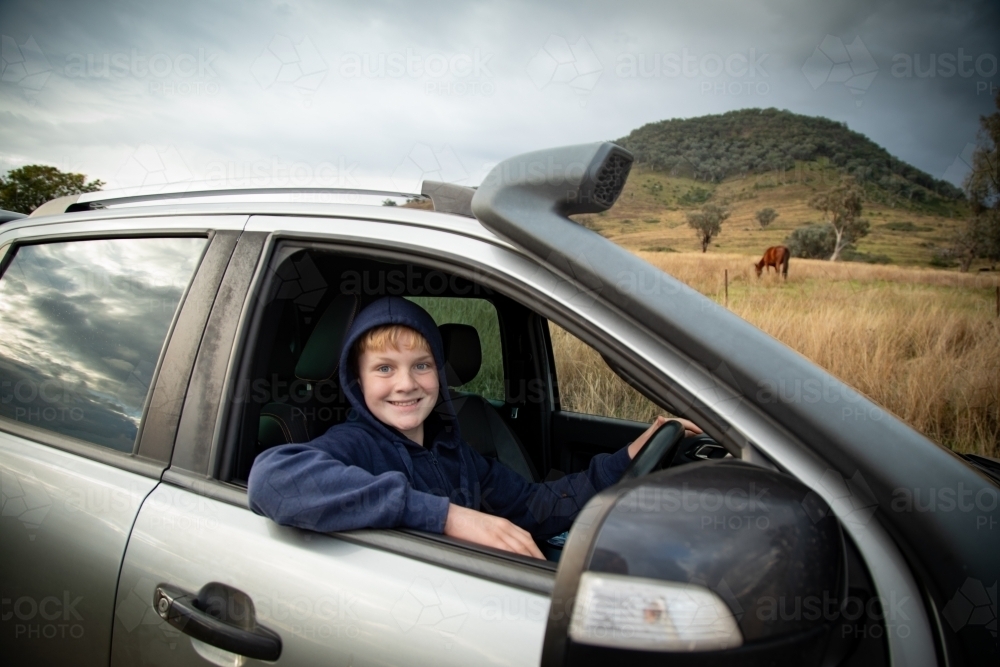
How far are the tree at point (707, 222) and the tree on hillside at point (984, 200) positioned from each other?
14071 mm

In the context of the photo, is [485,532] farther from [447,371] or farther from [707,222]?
[707,222]

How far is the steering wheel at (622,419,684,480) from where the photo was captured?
1.58 metres

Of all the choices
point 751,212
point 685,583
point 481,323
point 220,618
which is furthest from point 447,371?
point 751,212

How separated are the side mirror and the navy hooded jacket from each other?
1.73 ft

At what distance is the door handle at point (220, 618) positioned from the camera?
99cm

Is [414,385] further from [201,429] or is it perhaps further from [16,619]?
[16,619]

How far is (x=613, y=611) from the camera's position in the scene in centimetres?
65

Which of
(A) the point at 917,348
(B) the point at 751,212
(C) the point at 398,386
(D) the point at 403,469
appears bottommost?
(D) the point at 403,469

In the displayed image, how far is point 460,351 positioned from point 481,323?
18.0 inches

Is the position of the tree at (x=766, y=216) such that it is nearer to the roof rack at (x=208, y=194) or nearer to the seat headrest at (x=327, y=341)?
the seat headrest at (x=327, y=341)

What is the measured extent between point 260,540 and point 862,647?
39.5 inches

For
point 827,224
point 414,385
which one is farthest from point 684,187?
point 414,385

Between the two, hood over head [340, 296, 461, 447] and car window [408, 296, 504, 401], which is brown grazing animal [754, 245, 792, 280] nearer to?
car window [408, 296, 504, 401]

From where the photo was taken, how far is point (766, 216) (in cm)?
3350
